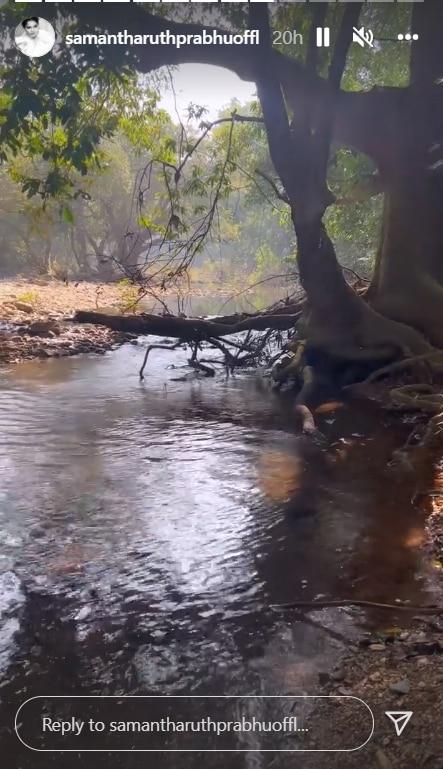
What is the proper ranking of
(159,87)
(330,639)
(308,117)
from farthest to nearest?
(308,117) < (159,87) < (330,639)

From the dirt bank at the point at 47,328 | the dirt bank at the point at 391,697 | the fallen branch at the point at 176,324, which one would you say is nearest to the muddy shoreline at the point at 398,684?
the dirt bank at the point at 391,697

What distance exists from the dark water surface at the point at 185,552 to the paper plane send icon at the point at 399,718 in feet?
1.09

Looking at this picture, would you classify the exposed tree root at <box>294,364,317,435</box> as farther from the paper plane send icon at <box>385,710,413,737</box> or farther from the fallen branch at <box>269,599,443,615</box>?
the paper plane send icon at <box>385,710,413,737</box>

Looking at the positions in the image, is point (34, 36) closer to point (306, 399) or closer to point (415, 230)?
point (306, 399)

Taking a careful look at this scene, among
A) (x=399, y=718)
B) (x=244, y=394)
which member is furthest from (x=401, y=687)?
(x=244, y=394)

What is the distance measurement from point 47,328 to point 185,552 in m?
8.16

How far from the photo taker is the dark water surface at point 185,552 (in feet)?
7.00

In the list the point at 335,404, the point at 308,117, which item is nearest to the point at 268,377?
the point at 335,404

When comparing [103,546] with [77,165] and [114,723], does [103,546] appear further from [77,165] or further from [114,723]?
[77,165]

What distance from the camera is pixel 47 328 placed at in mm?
10641

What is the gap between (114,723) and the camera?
5.34 ft

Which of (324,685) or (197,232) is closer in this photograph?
(324,685)

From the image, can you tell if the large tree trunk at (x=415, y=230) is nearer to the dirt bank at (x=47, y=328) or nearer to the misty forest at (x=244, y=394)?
the misty forest at (x=244, y=394)

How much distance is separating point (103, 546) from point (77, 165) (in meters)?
2.82
